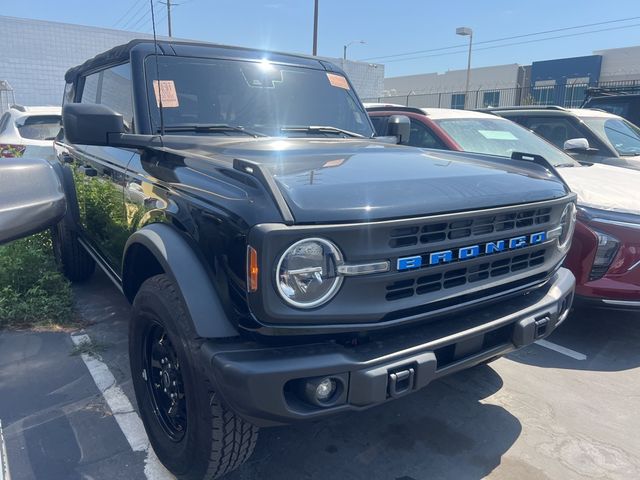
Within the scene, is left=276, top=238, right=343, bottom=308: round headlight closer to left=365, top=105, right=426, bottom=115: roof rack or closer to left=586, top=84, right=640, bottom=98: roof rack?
left=365, top=105, right=426, bottom=115: roof rack

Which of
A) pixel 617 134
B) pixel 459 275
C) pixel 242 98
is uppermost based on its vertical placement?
pixel 242 98

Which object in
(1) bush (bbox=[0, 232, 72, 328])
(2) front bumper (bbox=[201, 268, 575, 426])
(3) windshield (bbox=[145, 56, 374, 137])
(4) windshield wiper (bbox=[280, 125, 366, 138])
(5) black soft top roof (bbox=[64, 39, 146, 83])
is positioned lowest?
(1) bush (bbox=[0, 232, 72, 328])

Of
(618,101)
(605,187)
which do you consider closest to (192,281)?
(605,187)

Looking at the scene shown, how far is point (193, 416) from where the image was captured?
213 centimetres

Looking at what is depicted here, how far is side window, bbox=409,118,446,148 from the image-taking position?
5.21m

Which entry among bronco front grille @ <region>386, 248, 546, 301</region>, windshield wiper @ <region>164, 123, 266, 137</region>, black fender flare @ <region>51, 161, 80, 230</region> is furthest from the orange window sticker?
black fender flare @ <region>51, 161, 80, 230</region>

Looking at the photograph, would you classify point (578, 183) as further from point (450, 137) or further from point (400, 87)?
point (400, 87)

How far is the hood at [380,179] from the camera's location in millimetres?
1949

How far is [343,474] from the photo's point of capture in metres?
2.54

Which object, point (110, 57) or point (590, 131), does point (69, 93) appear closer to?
point (110, 57)

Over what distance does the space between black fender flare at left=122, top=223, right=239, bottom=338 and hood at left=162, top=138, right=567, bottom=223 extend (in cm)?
47

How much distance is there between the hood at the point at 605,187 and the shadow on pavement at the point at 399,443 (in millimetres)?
1768

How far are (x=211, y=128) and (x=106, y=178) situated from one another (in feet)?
3.02

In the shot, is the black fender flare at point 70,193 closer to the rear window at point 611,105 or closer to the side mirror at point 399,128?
the side mirror at point 399,128
